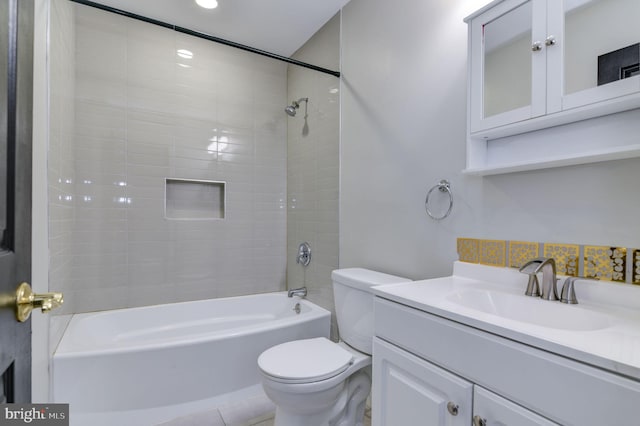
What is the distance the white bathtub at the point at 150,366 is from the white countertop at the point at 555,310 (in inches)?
44.6

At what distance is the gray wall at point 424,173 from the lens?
1019 mm

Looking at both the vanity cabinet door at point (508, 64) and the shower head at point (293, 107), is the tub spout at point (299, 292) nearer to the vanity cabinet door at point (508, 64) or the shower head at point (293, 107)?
the shower head at point (293, 107)

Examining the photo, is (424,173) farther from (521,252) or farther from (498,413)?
(498,413)

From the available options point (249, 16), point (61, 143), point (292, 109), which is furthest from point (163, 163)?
point (249, 16)

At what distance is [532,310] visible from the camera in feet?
3.25

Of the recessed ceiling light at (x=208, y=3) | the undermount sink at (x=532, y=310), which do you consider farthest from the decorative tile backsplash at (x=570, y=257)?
the recessed ceiling light at (x=208, y=3)

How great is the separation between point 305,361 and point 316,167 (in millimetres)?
1492

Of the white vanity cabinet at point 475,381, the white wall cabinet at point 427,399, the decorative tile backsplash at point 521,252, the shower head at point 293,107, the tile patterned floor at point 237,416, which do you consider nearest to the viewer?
the white vanity cabinet at point 475,381

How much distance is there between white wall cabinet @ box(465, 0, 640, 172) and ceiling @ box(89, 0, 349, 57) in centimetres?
135

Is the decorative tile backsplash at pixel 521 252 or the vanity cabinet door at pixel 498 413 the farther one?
the decorative tile backsplash at pixel 521 252

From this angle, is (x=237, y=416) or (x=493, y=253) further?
(x=237, y=416)

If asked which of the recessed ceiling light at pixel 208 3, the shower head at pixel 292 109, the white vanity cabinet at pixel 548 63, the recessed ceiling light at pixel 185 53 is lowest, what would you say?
the white vanity cabinet at pixel 548 63

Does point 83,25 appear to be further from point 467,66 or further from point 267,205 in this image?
point 467,66

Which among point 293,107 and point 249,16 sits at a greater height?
point 249,16
